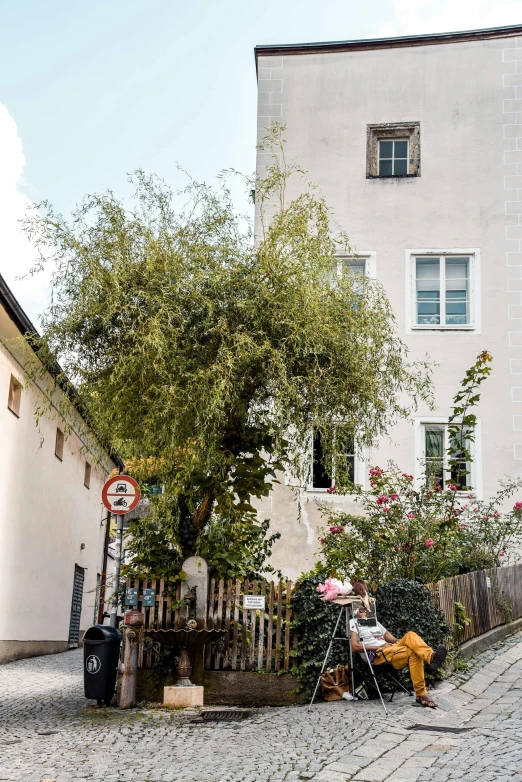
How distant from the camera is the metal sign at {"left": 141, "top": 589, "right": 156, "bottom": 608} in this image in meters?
10.9

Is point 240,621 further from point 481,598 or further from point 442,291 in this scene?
point 442,291

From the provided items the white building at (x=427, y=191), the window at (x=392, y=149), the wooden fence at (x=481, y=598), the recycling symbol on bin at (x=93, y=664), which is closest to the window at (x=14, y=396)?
the white building at (x=427, y=191)

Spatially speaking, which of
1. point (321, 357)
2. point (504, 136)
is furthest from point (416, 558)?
point (504, 136)

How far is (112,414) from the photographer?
10922 mm

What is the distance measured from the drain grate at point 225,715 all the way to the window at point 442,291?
414 inches

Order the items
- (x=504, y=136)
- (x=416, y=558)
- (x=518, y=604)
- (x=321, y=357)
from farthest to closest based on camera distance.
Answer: (x=504, y=136) → (x=518, y=604) → (x=416, y=558) → (x=321, y=357)

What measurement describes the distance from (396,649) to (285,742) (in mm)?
2076

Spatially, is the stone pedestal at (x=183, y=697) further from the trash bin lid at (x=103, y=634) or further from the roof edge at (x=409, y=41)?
the roof edge at (x=409, y=41)

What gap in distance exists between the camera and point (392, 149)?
66.0 ft

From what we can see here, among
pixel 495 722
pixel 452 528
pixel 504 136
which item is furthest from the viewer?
pixel 504 136

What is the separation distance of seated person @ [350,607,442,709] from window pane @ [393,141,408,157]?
41.4 feet

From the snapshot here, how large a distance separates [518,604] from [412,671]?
7065mm

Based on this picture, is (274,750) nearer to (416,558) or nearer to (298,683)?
(298,683)

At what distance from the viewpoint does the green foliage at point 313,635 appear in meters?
10.4
